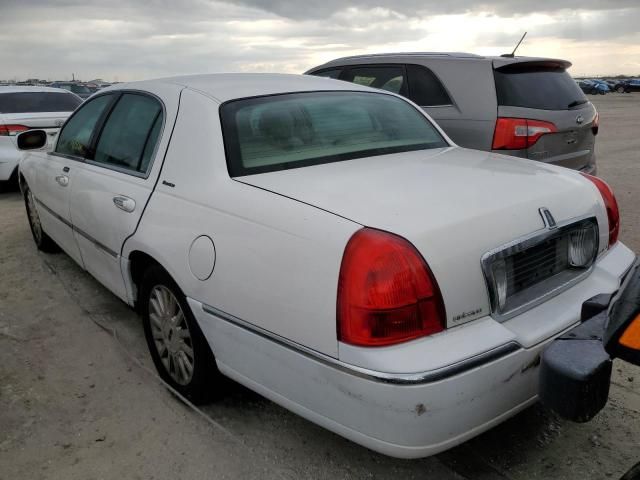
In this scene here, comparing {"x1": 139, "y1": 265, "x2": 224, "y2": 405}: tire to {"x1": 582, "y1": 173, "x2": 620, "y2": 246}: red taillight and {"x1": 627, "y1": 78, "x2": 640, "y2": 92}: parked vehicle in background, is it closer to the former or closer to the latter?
{"x1": 582, "y1": 173, "x2": 620, "y2": 246}: red taillight

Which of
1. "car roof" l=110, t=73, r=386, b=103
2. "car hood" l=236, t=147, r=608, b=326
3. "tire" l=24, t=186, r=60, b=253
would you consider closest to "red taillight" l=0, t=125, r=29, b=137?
"tire" l=24, t=186, r=60, b=253

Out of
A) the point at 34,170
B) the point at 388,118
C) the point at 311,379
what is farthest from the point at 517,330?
the point at 34,170

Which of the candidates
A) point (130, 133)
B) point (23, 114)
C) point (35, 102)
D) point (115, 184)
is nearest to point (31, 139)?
point (130, 133)

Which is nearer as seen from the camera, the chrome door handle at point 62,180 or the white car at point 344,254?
the white car at point 344,254

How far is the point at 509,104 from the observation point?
4793 mm

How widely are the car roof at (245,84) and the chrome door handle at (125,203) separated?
0.64 meters

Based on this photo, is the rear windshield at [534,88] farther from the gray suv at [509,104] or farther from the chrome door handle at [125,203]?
the chrome door handle at [125,203]

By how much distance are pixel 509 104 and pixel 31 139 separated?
374 centimetres

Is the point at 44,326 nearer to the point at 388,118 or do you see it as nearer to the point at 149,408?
the point at 149,408

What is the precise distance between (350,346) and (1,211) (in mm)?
6749

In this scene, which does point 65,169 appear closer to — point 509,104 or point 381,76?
point 381,76

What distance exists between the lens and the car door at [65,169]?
381 centimetres

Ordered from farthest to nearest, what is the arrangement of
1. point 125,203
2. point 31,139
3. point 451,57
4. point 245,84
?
point 451,57 → point 31,139 → point 245,84 → point 125,203

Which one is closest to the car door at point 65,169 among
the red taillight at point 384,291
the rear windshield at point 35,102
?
the red taillight at point 384,291
